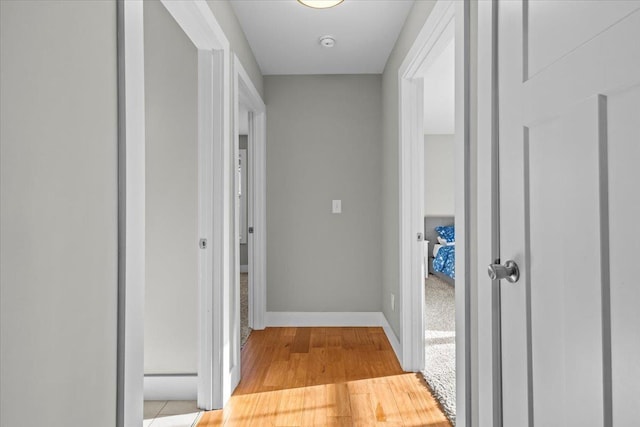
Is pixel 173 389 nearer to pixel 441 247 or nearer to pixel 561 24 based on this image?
pixel 561 24

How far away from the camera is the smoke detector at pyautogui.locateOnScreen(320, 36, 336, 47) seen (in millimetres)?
2975

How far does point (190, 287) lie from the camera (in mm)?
Result: 2322

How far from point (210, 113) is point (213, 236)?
67 centimetres

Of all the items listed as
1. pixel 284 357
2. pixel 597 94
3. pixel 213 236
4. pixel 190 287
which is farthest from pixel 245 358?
pixel 597 94

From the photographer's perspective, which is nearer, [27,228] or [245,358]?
[27,228]

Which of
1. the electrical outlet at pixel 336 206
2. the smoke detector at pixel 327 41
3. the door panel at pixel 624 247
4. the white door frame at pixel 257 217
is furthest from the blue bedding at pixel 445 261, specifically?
A: the door panel at pixel 624 247

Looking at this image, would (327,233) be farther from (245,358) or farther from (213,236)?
(213,236)

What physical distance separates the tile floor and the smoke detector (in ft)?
8.52

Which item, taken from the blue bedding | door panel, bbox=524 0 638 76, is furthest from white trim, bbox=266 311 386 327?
door panel, bbox=524 0 638 76

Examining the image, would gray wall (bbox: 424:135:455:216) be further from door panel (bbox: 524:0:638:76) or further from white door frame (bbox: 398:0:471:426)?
door panel (bbox: 524:0:638:76)

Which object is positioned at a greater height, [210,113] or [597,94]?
[210,113]

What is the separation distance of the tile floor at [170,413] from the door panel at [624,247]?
1935 millimetres

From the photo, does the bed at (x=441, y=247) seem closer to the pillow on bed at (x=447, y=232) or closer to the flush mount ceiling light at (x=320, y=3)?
the pillow on bed at (x=447, y=232)

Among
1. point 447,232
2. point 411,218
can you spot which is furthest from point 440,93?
point 447,232
